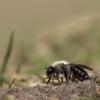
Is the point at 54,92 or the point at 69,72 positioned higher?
the point at 69,72

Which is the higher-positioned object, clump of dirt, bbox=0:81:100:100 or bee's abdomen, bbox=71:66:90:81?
bee's abdomen, bbox=71:66:90:81

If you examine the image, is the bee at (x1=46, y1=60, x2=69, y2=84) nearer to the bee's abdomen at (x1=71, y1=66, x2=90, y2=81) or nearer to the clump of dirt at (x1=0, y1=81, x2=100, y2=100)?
the bee's abdomen at (x1=71, y1=66, x2=90, y2=81)

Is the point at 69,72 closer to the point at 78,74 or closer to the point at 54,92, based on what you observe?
the point at 78,74

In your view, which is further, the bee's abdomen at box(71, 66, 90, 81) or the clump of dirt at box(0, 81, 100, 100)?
the bee's abdomen at box(71, 66, 90, 81)

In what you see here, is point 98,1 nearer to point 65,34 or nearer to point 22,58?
point 65,34

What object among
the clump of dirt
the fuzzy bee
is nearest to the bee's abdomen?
the fuzzy bee

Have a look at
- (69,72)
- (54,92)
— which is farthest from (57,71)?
(54,92)

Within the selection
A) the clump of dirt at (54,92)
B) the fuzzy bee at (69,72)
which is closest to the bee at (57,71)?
the fuzzy bee at (69,72)

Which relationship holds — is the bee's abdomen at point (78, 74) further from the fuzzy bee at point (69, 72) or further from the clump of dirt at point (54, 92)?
the clump of dirt at point (54, 92)

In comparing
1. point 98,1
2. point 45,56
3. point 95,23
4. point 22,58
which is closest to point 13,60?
point 22,58
